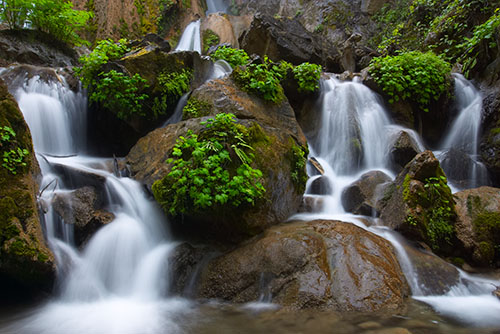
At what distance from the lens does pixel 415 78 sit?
25.5 ft

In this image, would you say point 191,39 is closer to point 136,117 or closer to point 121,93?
point 136,117

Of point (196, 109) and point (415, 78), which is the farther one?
point (415, 78)

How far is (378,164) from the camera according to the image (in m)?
6.97

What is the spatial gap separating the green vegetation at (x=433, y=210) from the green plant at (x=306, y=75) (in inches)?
156

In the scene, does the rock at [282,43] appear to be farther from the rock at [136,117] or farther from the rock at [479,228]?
the rock at [479,228]

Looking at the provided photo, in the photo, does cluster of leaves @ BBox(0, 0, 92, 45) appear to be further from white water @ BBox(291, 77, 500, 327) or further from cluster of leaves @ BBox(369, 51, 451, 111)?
cluster of leaves @ BBox(369, 51, 451, 111)

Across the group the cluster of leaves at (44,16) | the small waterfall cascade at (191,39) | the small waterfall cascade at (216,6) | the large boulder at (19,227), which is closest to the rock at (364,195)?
the large boulder at (19,227)

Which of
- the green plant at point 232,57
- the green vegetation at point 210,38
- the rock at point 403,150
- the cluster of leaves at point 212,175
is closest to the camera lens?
the cluster of leaves at point 212,175

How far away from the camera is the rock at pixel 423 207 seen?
14.1 ft

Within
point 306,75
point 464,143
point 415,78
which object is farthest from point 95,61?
point 464,143

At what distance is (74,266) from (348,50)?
11.6 metres

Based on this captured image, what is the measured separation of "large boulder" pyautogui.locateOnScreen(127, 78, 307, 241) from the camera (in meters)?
4.08

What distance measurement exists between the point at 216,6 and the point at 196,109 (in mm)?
22733

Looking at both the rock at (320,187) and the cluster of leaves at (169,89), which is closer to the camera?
the rock at (320,187)
